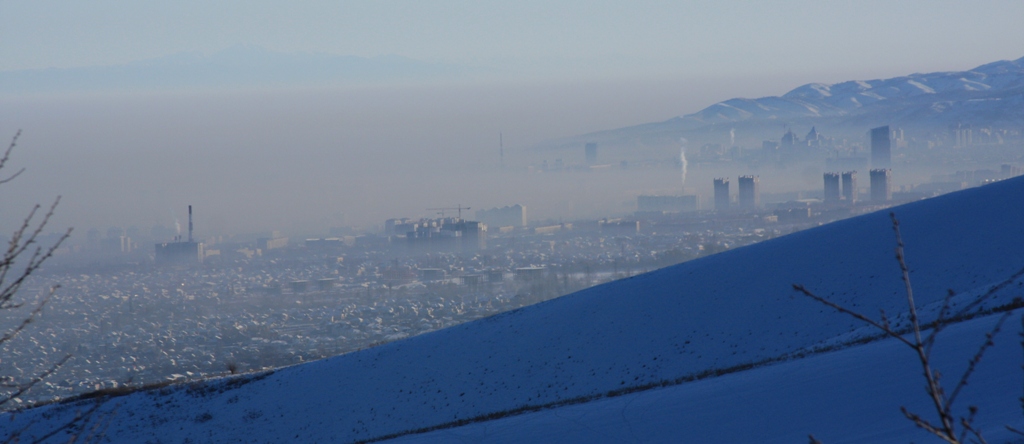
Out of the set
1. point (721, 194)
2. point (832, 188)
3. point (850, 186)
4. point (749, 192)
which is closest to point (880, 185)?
point (850, 186)

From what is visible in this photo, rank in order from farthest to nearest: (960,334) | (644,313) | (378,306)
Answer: (378,306) < (644,313) < (960,334)

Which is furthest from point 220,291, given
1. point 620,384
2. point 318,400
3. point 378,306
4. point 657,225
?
point 620,384

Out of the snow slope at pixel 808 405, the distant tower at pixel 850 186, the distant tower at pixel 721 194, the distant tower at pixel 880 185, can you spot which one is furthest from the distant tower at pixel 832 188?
the snow slope at pixel 808 405

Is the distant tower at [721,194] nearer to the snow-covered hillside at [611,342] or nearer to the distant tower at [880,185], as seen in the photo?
the distant tower at [880,185]

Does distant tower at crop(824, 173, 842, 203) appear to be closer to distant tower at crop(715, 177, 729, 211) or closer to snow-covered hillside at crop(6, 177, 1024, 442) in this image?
distant tower at crop(715, 177, 729, 211)

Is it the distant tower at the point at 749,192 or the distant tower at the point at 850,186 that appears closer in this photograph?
the distant tower at the point at 850,186

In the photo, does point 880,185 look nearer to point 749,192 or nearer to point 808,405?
point 749,192

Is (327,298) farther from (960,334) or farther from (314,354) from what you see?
(960,334)
